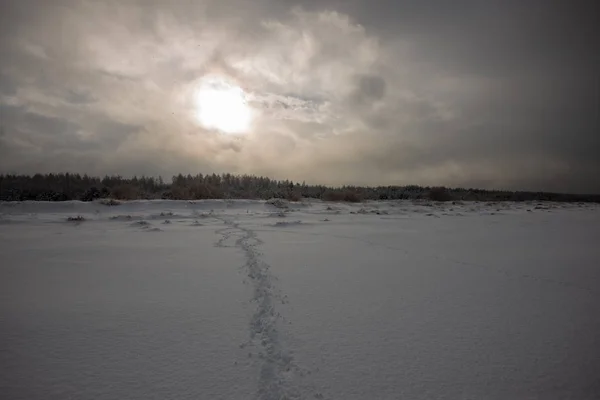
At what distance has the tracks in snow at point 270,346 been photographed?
1.52 metres

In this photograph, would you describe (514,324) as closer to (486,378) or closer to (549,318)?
(549,318)

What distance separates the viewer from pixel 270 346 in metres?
1.95

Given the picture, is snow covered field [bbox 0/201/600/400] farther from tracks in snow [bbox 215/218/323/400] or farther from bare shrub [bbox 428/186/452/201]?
bare shrub [bbox 428/186/452/201]

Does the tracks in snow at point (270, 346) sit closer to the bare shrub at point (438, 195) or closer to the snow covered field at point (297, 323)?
the snow covered field at point (297, 323)

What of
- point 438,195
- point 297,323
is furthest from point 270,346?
point 438,195

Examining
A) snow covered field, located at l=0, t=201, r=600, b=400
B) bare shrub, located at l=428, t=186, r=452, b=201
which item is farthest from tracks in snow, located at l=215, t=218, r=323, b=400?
bare shrub, located at l=428, t=186, r=452, b=201

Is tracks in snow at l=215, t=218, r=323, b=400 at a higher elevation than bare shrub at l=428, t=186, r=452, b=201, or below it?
below

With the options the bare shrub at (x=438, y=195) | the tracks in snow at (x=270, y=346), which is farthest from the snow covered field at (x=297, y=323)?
the bare shrub at (x=438, y=195)

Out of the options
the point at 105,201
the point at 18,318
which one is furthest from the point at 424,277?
the point at 105,201

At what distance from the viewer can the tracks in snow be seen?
1516 mm

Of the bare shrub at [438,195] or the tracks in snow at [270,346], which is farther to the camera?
the bare shrub at [438,195]

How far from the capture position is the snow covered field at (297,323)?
1.57m

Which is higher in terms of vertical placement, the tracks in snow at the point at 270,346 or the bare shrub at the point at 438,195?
the bare shrub at the point at 438,195

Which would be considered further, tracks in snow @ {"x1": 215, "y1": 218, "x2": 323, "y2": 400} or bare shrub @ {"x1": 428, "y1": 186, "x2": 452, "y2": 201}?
bare shrub @ {"x1": 428, "y1": 186, "x2": 452, "y2": 201}
